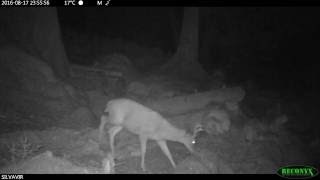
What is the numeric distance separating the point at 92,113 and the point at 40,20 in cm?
390

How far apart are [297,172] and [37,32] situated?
8.99 meters

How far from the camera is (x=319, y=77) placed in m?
15.5

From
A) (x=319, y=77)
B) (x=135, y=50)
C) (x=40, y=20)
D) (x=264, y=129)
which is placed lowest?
(x=264, y=129)

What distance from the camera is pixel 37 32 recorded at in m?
11.6

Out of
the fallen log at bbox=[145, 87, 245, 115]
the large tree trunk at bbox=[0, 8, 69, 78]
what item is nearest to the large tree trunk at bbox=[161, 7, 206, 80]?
the fallen log at bbox=[145, 87, 245, 115]

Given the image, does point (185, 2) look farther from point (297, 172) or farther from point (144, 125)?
point (297, 172)

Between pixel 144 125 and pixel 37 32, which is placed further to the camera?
pixel 37 32

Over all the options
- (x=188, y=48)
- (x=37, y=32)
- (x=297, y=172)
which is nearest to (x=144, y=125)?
(x=297, y=172)

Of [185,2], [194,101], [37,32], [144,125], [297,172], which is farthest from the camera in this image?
[185,2]

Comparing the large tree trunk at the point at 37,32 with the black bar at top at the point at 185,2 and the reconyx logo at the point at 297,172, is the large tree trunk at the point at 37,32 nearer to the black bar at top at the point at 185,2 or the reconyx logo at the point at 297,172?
the black bar at top at the point at 185,2

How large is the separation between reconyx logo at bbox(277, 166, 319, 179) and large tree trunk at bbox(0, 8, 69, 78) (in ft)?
25.4

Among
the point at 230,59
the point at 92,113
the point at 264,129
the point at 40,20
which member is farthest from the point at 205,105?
the point at 230,59

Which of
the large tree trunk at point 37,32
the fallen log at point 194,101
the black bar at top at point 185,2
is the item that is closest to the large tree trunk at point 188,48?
the black bar at top at point 185,2

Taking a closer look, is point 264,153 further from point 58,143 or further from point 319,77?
point 319,77
